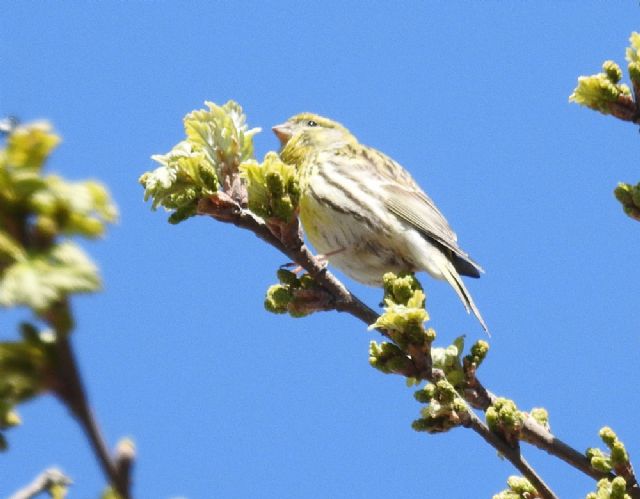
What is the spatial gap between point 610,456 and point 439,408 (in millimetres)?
515

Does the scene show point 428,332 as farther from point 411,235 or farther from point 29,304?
point 411,235

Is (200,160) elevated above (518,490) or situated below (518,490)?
above

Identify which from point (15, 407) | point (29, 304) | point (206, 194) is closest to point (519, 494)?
point (206, 194)

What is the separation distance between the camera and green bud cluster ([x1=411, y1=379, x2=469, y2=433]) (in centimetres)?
243

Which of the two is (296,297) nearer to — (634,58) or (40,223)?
(634,58)

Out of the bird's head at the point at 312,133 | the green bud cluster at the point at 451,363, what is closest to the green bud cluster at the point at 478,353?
the green bud cluster at the point at 451,363

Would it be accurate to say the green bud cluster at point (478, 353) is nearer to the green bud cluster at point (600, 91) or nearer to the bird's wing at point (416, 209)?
the green bud cluster at point (600, 91)

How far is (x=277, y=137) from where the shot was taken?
5703 mm

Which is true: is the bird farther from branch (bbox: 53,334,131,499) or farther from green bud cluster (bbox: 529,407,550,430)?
branch (bbox: 53,334,131,499)

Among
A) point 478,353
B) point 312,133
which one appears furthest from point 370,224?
point 478,353

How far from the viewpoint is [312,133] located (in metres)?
5.90

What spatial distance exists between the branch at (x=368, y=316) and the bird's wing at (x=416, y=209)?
175cm

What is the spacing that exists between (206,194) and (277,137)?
2.91 metres

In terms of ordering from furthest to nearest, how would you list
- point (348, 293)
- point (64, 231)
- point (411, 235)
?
point (411, 235)
point (348, 293)
point (64, 231)
